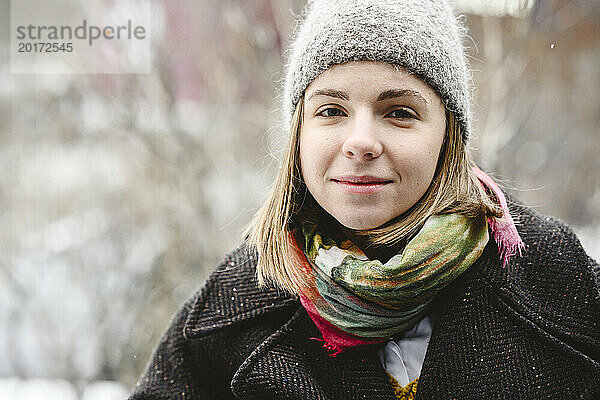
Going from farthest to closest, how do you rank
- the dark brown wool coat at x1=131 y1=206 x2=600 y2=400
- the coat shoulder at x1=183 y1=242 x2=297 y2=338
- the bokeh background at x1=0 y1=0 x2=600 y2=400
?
the bokeh background at x1=0 y1=0 x2=600 y2=400
the coat shoulder at x1=183 y1=242 x2=297 y2=338
the dark brown wool coat at x1=131 y1=206 x2=600 y2=400

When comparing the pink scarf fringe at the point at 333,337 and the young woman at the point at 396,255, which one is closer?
the young woman at the point at 396,255

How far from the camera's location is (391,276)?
4.52 ft

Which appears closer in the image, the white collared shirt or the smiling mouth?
the smiling mouth

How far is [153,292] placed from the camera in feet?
10.1

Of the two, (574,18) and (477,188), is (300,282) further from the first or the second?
(574,18)

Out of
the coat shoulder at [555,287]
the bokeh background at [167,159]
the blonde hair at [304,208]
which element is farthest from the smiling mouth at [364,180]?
the bokeh background at [167,159]

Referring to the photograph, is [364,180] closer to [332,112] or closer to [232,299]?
[332,112]

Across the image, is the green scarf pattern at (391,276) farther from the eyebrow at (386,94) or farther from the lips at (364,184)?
the eyebrow at (386,94)

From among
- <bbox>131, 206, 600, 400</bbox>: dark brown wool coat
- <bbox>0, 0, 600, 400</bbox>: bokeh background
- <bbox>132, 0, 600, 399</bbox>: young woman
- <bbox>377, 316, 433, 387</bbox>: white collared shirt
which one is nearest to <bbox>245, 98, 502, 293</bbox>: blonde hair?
<bbox>132, 0, 600, 399</bbox>: young woman

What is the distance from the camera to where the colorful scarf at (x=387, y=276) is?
1.38 meters

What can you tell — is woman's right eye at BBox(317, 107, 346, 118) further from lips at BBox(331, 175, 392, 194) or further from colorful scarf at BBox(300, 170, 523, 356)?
colorful scarf at BBox(300, 170, 523, 356)

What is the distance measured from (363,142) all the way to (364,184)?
0.10 metres

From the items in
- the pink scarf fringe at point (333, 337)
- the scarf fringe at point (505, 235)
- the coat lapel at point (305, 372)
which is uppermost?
the scarf fringe at point (505, 235)

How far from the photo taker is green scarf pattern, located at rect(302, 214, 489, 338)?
1.38 metres
